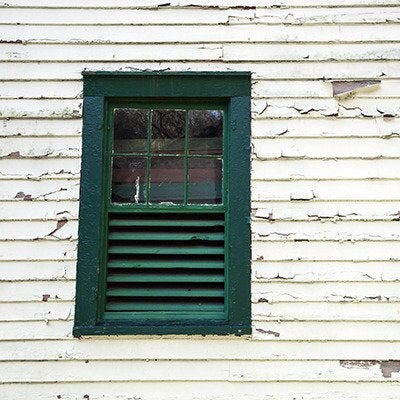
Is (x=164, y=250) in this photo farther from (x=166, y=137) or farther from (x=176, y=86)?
(x=176, y=86)

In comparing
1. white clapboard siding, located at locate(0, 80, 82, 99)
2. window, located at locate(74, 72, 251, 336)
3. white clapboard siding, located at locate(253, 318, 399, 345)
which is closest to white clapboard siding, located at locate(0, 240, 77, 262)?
window, located at locate(74, 72, 251, 336)

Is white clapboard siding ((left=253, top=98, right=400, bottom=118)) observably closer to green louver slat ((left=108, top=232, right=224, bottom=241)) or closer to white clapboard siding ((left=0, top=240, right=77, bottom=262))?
green louver slat ((left=108, top=232, right=224, bottom=241))

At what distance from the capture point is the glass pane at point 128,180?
4.40 metres

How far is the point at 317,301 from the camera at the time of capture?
4164mm

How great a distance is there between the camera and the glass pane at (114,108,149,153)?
175 inches

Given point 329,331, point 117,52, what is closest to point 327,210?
point 329,331

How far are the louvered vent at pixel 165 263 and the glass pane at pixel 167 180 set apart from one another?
14cm

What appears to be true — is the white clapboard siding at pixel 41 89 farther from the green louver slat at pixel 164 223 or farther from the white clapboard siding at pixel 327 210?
the white clapboard siding at pixel 327 210

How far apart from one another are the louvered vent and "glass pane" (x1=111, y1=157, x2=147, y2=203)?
0.45ft

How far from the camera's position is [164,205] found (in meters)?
4.35

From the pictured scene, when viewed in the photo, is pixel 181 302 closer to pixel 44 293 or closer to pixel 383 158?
pixel 44 293

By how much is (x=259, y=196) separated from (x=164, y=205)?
0.72 meters

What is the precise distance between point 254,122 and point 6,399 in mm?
2712

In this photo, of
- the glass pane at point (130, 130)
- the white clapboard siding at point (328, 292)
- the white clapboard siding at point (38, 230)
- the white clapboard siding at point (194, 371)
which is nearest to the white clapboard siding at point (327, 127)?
the glass pane at point (130, 130)
